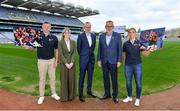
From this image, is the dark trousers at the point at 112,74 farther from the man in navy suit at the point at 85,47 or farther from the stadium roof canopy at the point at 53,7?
the stadium roof canopy at the point at 53,7

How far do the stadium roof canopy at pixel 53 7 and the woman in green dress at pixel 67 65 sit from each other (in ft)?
213

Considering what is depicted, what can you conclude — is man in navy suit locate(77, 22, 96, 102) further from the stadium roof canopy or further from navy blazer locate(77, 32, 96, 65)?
the stadium roof canopy

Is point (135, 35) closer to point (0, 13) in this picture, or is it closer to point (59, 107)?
point (59, 107)

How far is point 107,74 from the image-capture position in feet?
24.6

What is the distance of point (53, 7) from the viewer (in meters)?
81.1

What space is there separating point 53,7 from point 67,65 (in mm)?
76132

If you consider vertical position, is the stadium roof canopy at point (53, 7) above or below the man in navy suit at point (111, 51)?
above

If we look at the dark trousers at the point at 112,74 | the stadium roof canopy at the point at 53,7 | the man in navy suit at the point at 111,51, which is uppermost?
the stadium roof canopy at the point at 53,7

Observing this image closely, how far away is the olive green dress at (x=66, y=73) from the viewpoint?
7250mm

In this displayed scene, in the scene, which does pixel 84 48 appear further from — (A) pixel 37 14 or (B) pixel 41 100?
(A) pixel 37 14

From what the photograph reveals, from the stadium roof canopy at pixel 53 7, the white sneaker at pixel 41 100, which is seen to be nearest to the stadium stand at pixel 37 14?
the stadium roof canopy at pixel 53 7

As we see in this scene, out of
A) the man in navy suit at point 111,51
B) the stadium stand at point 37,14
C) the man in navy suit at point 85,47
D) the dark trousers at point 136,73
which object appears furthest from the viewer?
the stadium stand at point 37,14

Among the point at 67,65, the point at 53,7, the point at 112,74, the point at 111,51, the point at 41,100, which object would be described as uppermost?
the point at 53,7

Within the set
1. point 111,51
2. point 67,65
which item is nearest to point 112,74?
point 111,51
